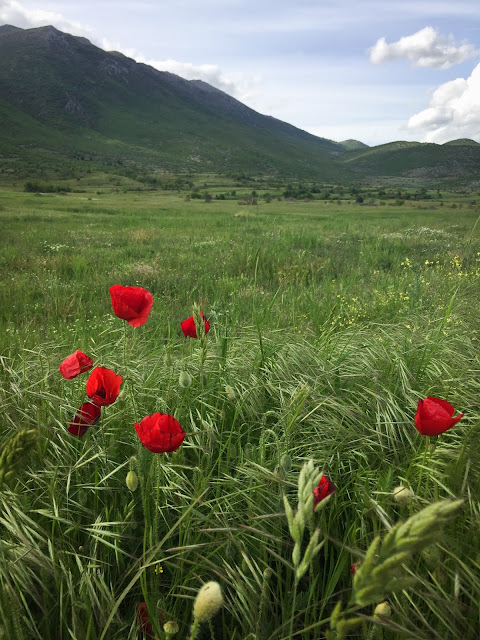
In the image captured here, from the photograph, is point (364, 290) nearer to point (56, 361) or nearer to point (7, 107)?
point (56, 361)

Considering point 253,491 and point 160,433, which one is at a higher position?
point 160,433

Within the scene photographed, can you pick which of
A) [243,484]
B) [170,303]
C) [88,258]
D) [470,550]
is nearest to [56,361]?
[243,484]

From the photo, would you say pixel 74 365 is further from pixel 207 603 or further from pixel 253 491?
pixel 207 603

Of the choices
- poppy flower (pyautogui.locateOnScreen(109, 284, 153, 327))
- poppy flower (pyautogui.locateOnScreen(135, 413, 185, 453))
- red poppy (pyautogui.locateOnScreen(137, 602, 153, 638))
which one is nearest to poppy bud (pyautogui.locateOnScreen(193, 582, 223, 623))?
poppy flower (pyautogui.locateOnScreen(135, 413, 185, 453))

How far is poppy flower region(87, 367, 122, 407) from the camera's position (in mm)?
1545

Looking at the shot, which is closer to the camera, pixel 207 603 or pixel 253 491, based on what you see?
pixel 207 603

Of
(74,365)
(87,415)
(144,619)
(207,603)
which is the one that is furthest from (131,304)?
(207,603)

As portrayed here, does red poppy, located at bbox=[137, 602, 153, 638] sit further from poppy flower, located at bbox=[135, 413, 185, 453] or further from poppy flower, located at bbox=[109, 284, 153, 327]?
poppy flower, located at bbox=[109, 284, 153, 327]

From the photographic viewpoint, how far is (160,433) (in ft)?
4.14

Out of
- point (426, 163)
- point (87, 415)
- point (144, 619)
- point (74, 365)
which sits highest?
point (426, 163)

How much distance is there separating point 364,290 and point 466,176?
161614 mm

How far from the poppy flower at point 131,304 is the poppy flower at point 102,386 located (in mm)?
246

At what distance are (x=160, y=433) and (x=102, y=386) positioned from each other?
1.43 ft

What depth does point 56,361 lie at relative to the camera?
298cm
